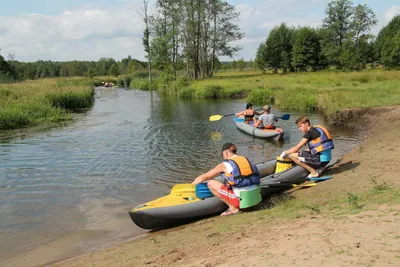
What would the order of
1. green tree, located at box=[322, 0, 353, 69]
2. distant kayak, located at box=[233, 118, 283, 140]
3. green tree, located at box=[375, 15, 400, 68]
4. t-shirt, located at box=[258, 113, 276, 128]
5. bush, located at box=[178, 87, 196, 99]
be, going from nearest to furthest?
distant kayak, located at box=[233, 118, 283, 140] < t-shirt, located at box=[258, 113, 276, 128] < bush, located at box=[178, 87, 196, 99] < green tree, located at box=[375, 15, 400, 68] < green tree, located at box=[322, 0, 353, 69]

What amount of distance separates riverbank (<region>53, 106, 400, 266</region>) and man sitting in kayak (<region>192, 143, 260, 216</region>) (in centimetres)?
33

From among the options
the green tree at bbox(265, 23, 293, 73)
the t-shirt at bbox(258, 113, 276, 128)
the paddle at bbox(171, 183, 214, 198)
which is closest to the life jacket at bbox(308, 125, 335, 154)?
the paddle at bbox(171, 183, 214, 198)

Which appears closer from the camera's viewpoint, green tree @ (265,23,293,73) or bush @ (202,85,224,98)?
bush @ (202,85,224,98)

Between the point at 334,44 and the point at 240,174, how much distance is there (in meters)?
51.9

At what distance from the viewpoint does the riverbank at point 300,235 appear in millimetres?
3438

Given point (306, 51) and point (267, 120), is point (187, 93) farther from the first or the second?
point (306, 51)

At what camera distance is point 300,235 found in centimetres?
397

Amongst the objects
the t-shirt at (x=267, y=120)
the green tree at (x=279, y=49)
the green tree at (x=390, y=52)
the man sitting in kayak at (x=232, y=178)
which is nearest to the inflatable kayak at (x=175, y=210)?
the man sitting in kayak at (x=232, y=178)

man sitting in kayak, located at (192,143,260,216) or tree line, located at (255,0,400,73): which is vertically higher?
tree line, located at (255,0,400,73)

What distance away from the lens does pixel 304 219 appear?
4.63m

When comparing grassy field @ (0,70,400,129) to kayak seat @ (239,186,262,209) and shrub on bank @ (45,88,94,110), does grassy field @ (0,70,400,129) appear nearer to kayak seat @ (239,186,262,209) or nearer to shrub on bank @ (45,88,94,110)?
shrub on bank @ (45,88,94,110)

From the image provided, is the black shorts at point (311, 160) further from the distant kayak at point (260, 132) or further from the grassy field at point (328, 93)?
the grassy field at point (328, 93)

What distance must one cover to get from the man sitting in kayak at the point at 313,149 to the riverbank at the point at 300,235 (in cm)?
62

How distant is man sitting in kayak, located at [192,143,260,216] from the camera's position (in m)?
6.02
